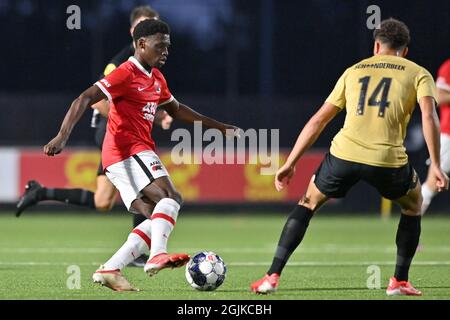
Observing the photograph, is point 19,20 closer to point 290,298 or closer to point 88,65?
point 88,65

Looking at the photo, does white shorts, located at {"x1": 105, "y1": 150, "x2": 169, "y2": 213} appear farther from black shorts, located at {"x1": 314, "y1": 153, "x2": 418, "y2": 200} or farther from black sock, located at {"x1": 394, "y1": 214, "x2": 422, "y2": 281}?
black sock, located at {"x1": 394, "y1": 214, "x2": 422, "y2": 281}

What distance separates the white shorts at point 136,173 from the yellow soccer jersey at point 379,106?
140 centimetres

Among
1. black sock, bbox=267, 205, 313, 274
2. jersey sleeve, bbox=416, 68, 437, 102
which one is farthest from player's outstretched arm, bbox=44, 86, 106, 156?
jersey sleeve, bbox=416, 68, 437, 102

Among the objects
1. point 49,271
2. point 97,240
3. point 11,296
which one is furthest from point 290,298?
point 97,240

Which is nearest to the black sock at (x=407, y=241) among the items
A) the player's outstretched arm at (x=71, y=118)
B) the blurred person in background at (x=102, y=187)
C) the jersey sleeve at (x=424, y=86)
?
the jersey sleeve at (x=424, y=86)

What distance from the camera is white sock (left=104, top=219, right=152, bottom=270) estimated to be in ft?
26.1

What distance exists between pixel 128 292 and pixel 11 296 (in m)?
0.82

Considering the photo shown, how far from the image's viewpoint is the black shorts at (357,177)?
24.8 feet

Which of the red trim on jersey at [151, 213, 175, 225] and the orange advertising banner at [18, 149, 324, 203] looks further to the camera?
the orange advertising banner at [18, 149, 324, 203]

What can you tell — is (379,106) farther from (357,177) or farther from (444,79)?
(444,79)

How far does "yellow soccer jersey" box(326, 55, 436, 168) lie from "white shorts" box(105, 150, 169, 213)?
140 cm

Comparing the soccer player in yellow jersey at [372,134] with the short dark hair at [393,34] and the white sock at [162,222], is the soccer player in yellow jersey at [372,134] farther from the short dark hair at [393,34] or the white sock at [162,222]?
the white sock at [162,222]

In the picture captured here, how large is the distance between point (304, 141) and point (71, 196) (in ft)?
14.3

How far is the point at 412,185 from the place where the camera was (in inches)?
304
